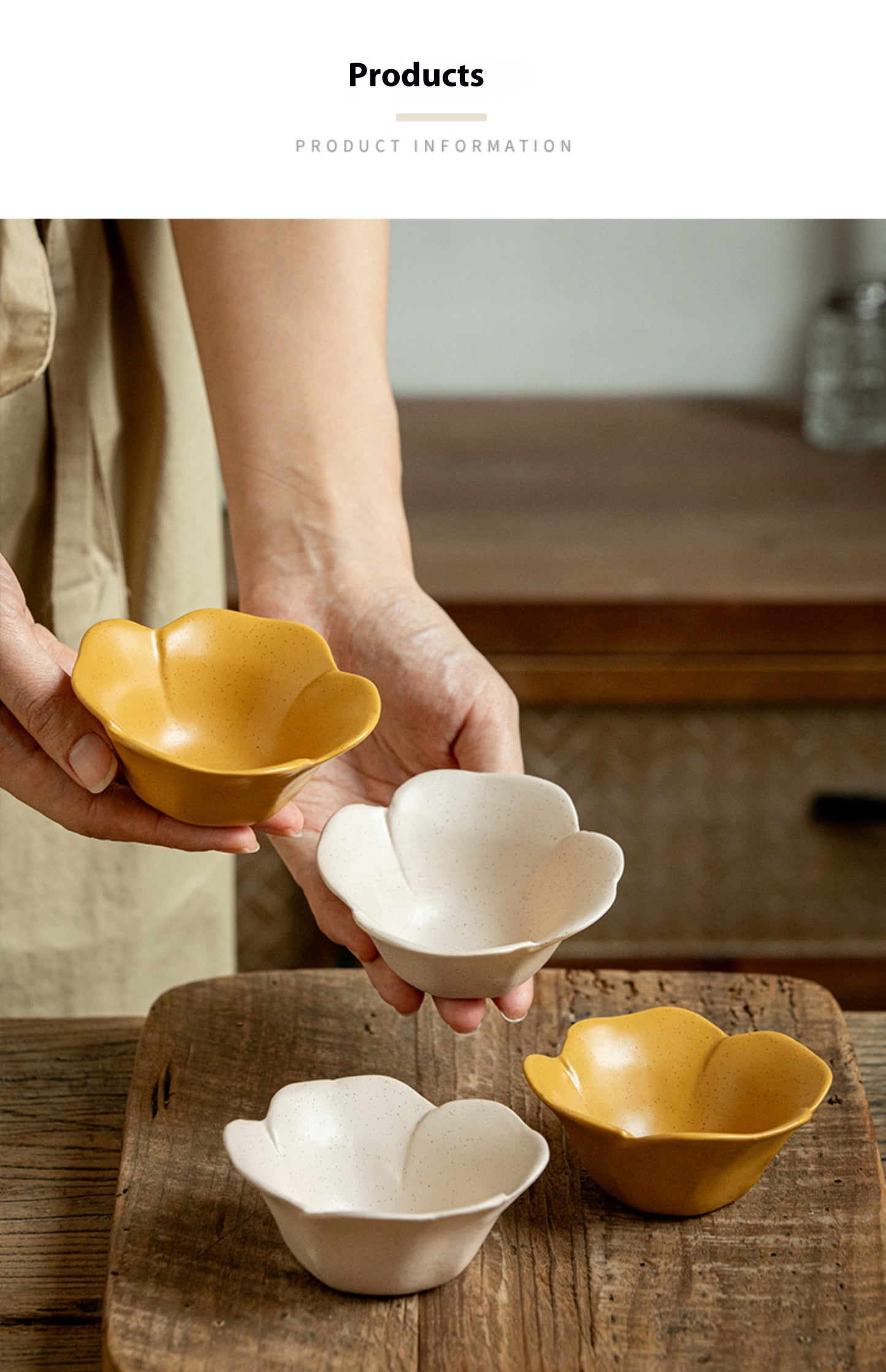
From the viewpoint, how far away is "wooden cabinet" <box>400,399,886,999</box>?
148 cm

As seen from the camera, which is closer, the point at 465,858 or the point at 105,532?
the point at 465,858

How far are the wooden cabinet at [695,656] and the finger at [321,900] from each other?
66cm

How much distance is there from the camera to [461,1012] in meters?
0.72

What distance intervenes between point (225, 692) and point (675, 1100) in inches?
12.7

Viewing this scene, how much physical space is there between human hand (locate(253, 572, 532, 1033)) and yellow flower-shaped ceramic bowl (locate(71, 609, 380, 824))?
8 cm

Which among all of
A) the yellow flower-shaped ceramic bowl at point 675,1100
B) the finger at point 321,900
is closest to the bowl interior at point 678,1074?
the yellow flower-shaped ceramic bowl at point 675,1100

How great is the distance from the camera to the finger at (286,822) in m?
0.71

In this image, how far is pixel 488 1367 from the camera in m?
0.56

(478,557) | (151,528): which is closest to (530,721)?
(478,557)

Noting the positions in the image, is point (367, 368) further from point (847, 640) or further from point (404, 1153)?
point (847, 640)

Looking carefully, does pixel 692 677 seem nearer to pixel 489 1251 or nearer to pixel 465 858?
pixel 465 858

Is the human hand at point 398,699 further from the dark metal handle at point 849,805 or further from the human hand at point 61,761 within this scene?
the dark metal handle at point 849,805
